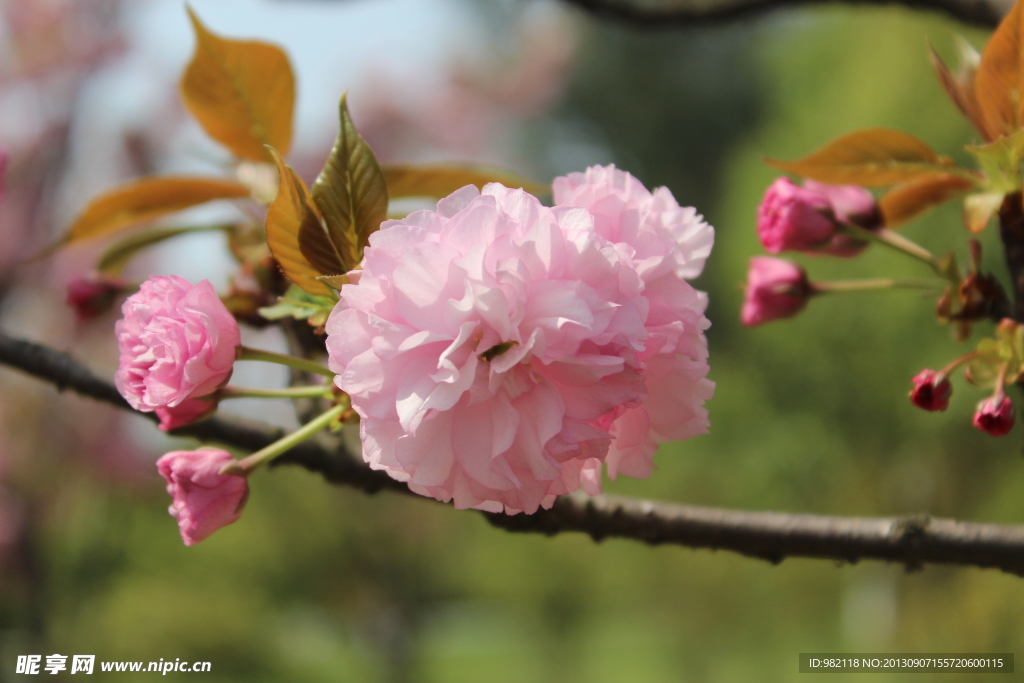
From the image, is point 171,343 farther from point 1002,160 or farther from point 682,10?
point 682,10

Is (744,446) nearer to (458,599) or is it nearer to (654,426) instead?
(654,426)

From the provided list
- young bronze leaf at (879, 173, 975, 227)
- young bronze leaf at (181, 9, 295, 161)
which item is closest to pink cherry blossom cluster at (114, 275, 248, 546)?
young bronze leaf at (181, 9, 295, 161)

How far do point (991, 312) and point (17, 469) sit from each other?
3.33m

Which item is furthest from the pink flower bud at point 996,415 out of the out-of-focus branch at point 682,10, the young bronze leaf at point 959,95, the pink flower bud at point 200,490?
the out-of-focus branch at point 682,10

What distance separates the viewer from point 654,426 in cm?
34

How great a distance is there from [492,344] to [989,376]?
1.16 feet

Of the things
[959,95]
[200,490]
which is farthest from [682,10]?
[200,490]

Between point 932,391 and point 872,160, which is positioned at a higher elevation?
point 872,160

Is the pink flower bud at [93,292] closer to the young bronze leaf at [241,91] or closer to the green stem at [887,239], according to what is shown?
the young bronze leaf at [241,91]

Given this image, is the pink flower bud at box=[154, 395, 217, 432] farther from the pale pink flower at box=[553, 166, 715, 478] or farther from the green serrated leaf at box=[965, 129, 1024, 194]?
the green serrated leaf at box=[965, 129, 1024, 194]

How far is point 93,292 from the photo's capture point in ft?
2.14

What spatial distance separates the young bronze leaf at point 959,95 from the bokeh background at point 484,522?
2325mm

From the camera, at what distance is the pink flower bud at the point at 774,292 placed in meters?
0.57

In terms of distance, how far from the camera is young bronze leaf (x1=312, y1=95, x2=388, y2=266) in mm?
364
